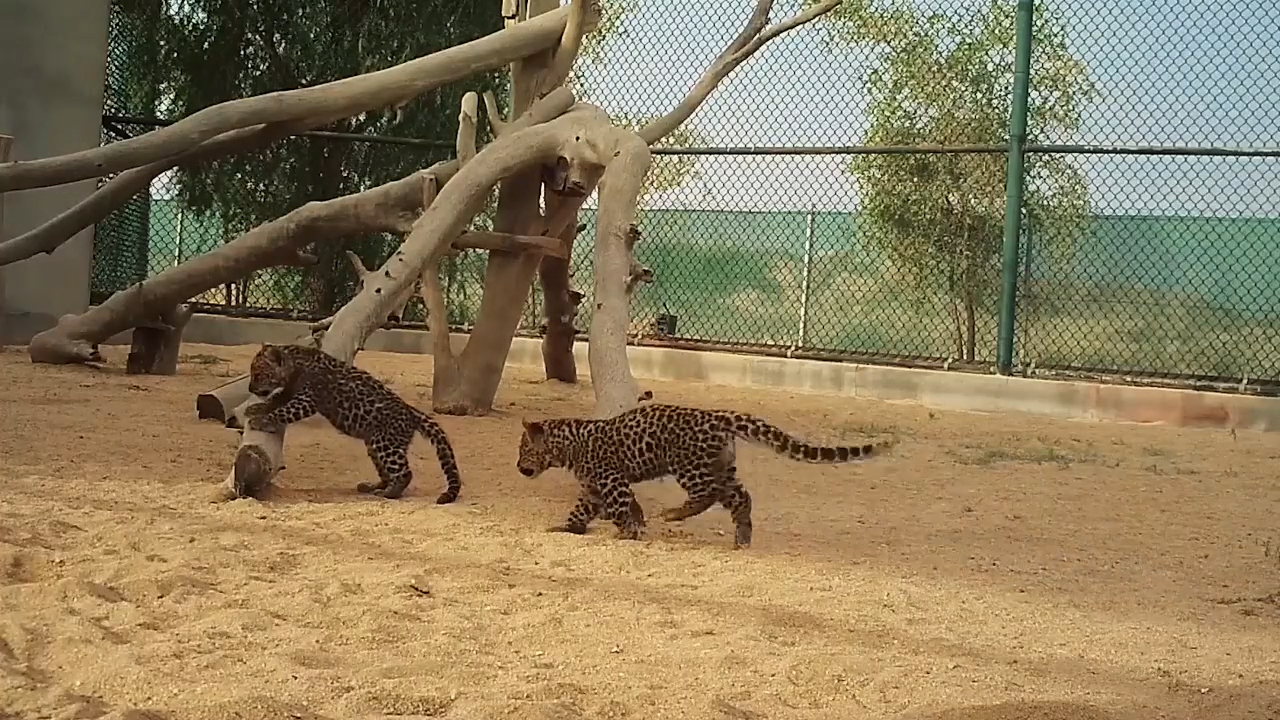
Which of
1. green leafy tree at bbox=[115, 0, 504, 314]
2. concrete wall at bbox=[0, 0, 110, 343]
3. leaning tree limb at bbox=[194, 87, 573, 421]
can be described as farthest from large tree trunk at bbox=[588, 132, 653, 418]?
green leafy tree at bbox=[115, 0, 504, 314]

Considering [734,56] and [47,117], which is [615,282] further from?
[47,117]

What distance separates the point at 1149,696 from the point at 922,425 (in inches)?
216

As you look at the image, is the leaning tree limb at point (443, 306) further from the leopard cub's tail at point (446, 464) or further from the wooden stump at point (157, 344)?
the leopard cub's tail at point (446, 464)

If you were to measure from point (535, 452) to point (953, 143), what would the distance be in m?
7.08

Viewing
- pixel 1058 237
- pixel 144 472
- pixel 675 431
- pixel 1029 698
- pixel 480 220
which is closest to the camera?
pixel 1029 698

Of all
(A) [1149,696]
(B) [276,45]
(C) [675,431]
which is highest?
(B) [276,45]

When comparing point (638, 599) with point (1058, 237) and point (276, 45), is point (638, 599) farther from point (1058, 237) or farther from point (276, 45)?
point (276, 45)

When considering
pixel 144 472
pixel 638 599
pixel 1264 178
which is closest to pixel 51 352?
pixel 144 472

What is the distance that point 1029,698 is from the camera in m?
3.04

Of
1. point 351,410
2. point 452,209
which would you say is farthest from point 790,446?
point 452,209

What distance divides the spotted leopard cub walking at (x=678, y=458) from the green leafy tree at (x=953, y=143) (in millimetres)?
6162

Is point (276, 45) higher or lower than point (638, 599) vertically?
higher

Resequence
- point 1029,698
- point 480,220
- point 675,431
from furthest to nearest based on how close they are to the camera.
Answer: point 480,220 → point 675,431 → point 1029,698

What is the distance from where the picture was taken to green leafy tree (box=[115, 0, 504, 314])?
12.8 m
